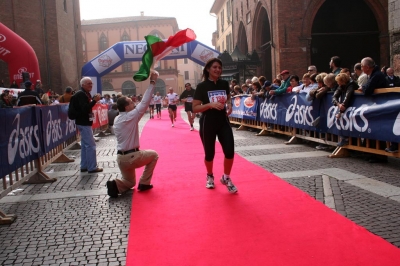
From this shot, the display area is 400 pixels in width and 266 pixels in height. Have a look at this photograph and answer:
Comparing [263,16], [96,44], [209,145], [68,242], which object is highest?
[96,44]

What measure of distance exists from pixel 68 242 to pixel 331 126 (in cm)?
634

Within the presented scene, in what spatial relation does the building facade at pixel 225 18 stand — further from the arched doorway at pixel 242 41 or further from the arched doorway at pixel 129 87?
the arched doorway at pixel 129 87

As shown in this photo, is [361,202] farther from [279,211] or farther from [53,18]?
[53,18]

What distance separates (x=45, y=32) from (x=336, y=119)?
76.4ft

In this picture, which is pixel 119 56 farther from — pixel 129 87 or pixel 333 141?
pixel 129 87

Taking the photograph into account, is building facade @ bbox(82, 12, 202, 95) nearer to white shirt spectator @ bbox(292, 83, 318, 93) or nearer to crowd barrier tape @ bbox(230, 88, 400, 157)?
crowd barrier tape @ bbox(230, 88, 400, 157)

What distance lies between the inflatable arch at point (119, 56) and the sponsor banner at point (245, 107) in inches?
187

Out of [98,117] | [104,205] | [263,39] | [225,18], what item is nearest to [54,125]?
[104,205]

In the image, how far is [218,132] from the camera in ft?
19.0

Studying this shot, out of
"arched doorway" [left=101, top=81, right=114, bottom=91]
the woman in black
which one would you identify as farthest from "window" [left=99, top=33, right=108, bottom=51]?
the woman in black

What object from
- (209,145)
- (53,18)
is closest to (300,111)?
(209,145)

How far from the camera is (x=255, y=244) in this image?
3.72 meters

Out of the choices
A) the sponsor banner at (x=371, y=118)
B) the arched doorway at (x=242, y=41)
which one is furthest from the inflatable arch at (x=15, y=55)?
the arched doorway at (x=242, y=41)

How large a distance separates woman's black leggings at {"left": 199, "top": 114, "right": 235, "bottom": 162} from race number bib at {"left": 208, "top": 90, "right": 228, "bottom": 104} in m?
0.24
